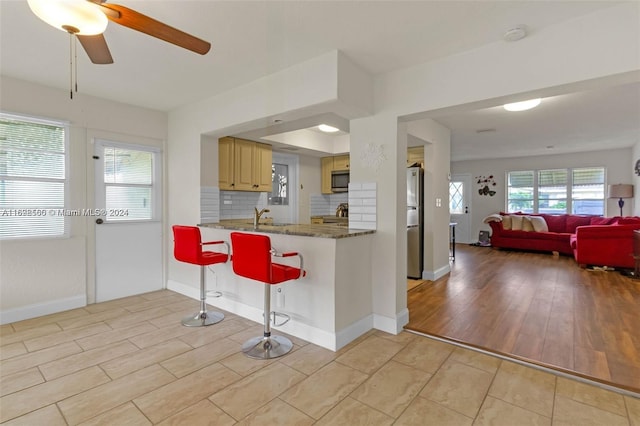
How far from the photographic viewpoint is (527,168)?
8.47 metres

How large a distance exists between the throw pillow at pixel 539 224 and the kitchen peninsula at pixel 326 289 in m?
6.39

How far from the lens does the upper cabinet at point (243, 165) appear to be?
4324 mm

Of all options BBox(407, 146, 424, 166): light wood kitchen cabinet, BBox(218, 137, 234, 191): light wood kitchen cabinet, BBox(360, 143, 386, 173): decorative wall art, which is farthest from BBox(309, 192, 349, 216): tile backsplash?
BBox(360, 143, 386, 173): decorative wall art

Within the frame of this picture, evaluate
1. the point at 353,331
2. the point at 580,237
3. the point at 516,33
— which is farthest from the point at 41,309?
the point at 580,237

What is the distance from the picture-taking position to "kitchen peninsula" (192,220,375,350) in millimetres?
2648

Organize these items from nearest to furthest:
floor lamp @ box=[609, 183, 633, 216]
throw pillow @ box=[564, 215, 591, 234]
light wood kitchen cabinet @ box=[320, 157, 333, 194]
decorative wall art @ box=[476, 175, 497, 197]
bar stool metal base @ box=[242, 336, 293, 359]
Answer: bar stool metal base @ box=[242, 336, 293, 359], light wood kitchen cabinet @ box=[320, 157, 333, 194], floor lamp @ box=[609, 183, 633, 216], throw pillow @ box=[564, 215, 591, 234], decorative wall art @ box=[476, 175, 497, 197]

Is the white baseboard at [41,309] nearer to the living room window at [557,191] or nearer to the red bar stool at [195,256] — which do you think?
the red bar stool at [195,256]

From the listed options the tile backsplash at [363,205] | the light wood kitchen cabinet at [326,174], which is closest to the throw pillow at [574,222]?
the light wood kitchen cabinet at [326,174]

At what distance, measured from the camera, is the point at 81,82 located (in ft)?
10.8

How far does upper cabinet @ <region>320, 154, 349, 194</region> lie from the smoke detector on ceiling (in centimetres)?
373

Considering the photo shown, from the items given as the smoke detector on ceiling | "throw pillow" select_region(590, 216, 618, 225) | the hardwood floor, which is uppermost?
the smoke detector on ceiling

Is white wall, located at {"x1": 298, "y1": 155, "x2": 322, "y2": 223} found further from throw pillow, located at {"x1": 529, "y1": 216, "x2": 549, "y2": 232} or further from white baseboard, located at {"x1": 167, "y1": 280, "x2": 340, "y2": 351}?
throw pillow, located at {"x1": 529, "y1": 216, "x2": 549, "y2": 232}

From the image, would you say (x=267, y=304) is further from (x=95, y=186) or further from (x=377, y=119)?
(x=95, y=186)

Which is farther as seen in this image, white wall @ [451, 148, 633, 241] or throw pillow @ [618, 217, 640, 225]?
white wall @ [451, 148, 633, 241]
